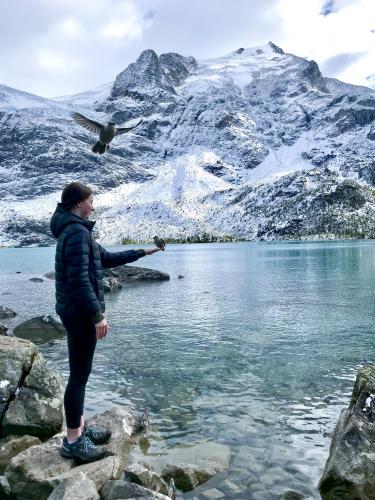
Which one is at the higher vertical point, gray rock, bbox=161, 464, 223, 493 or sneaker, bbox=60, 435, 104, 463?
sneaker, bbox=60, 435, 104, 463

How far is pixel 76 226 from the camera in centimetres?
910

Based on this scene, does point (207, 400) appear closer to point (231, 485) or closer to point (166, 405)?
point (166, 405)

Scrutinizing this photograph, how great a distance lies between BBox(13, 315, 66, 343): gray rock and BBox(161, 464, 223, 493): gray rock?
17670 millimetres

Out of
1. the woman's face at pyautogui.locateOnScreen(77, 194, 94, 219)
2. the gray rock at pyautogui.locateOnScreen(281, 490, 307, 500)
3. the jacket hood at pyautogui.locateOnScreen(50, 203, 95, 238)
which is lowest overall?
the gray rock at pyautogui.locateOnScreen(281, 490, 307, 500)

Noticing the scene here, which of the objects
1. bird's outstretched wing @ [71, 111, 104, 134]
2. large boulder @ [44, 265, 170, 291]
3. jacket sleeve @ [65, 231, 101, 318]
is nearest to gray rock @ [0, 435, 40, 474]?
jacket sleeve @ [65, 231, 101, 318]

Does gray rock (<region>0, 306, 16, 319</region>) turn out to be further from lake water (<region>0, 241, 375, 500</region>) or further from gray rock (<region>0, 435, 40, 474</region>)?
gray rock (<region>0, 435, 40, 474</region>)

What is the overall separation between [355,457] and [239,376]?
884 centimetres

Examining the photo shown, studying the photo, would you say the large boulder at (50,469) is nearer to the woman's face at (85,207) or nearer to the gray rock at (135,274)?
the woman's face at (85,207)

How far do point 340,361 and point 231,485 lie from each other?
11575mm

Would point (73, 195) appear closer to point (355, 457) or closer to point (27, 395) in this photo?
point (27, 395)

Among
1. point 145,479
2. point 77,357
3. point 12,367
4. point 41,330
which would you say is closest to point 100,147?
point 12,367

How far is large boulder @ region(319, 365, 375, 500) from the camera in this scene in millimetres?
9656

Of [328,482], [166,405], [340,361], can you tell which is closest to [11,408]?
[166,405]

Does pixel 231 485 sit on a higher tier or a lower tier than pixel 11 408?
lower
